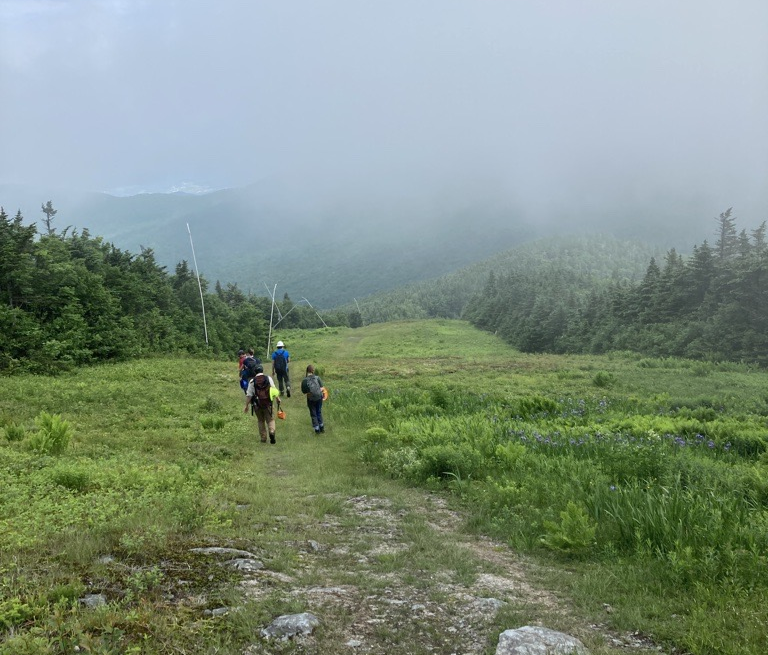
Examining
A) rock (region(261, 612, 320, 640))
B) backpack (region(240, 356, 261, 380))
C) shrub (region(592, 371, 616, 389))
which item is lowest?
shrub (region(592, 371, 616, 389))

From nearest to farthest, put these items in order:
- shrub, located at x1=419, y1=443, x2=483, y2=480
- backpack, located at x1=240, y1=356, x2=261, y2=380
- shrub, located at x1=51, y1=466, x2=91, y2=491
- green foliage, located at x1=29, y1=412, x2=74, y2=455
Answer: shrub, located at x1=51, y1=466, x2=91, y2=491, green foliage, located at x1=29, y1=412, x2=74, y2=455, shrub, located at x1=419, y1=443, x2=483, y2=480, backpack, located at x1=240, y1=356, x2=261, y2=380

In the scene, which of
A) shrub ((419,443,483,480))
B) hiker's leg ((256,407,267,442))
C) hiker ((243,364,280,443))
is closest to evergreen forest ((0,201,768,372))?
hiker ((243,364,280,443))

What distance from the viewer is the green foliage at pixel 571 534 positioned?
6.43 metres

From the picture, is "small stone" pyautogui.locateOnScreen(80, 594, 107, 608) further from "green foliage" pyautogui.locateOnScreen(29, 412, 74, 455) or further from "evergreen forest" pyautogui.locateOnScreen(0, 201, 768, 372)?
"evergreen forest" pyautogui.locateOnScreen(0, 201, 768, 372)

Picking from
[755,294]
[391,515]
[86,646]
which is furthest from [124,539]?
[755,294]

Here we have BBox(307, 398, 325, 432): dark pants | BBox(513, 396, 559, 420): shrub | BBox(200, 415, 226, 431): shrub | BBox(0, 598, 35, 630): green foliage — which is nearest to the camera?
BBox(0, 598, 35, 630): green foliage

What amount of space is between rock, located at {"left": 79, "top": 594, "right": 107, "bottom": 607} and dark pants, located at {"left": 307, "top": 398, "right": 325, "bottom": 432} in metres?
11.6

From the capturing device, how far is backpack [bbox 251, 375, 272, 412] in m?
14.3

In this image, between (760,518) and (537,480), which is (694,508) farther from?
(537,480)

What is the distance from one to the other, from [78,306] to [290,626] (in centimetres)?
3041

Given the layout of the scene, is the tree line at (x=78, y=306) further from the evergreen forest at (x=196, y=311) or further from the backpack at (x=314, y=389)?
the backpack at (x=314, y=389)

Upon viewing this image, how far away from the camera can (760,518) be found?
6.25 meters

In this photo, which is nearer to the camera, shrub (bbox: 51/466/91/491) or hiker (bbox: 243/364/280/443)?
shrub (bbox: 51/466/91/491)

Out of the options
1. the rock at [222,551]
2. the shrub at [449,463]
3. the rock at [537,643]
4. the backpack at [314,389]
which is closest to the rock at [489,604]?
the rock at [537,643]
